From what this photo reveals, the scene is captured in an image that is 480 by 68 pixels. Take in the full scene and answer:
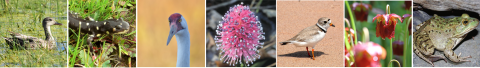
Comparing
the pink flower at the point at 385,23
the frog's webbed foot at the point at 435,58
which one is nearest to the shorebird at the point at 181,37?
the pink flower at the point at 385,23

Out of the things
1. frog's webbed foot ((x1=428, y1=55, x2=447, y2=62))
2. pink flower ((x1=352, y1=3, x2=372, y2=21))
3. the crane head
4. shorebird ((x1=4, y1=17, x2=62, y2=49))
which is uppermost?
pink flower ((x1=352, y1=3, x2=372, y2=21))

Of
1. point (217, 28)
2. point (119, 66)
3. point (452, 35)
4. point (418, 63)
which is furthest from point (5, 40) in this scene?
point (452, 35)

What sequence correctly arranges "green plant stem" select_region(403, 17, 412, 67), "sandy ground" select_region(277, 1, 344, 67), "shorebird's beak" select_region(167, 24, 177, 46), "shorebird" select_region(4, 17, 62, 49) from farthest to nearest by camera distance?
"green plant stem" select_region(403, 17, 412, 67)
"sandy ground" select_region(277, 1, 344, 67)
"shorebird" select_region(4, 17, 62, 49)
"shorebird's beak" select_region(167, 24, 177, 46)

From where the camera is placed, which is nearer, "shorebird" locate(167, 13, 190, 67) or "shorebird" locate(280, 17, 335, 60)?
"shorebird" locate(167, 13, 190, 67)

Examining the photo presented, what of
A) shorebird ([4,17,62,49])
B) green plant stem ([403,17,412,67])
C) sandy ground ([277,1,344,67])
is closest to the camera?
shorebird ([4,17,62,49])

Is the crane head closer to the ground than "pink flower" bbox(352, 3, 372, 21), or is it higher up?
closer to the ground

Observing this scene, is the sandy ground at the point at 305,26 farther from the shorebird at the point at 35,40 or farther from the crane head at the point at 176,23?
the shorebird at the point at 35,40

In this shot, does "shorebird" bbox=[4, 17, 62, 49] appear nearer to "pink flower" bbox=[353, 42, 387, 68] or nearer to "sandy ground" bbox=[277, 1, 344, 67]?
"sandy ground" bbox=[277, 1, 344, 67]

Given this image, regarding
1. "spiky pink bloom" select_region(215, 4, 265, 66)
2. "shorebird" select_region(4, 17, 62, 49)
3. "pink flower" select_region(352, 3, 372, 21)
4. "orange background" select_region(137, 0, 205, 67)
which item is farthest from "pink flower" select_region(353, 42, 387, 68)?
"shorebird" select_region(4, 17, 62, 49)

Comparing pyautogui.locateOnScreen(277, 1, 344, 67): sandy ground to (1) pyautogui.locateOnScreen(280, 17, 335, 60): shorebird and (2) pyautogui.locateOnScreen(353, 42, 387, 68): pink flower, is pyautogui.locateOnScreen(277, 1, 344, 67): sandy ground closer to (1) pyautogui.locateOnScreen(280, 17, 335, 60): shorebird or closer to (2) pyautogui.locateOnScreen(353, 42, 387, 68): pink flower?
(1) pyautogui.locateOnScreen(280, 17, 335, 60): shorebird
